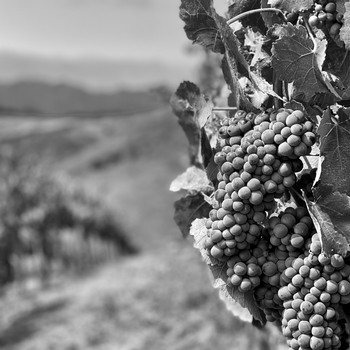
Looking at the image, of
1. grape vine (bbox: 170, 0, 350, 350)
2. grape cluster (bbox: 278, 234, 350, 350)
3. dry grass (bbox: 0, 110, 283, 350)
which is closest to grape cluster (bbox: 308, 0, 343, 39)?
grape vine (bbox: 170, 0, 350, 350)

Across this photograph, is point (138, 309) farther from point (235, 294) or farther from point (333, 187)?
point (333, 187)

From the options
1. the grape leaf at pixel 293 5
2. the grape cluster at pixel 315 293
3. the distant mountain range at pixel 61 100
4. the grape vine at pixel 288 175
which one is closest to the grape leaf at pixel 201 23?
the grape vine at pixel 288 175

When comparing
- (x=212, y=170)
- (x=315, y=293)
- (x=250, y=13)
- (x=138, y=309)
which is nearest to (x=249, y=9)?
(x=250, y=13)

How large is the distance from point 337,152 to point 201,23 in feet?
1.05

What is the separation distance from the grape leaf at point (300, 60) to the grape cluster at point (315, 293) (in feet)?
0.77

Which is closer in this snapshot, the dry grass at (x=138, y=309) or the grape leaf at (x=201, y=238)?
the grape leaf at (x=201, y=238)

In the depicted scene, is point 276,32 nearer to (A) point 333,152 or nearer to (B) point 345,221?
(A) point 333,152

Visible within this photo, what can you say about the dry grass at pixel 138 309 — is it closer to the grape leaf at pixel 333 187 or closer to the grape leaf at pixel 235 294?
the grape leaf at pixel 235 294

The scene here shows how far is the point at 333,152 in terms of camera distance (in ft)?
3.26

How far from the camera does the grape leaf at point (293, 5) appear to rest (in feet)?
3.29

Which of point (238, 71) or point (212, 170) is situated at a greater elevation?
point (238, 71)

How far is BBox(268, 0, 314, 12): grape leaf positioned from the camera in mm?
1004

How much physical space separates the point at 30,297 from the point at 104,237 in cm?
342

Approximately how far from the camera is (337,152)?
3.26 ft
